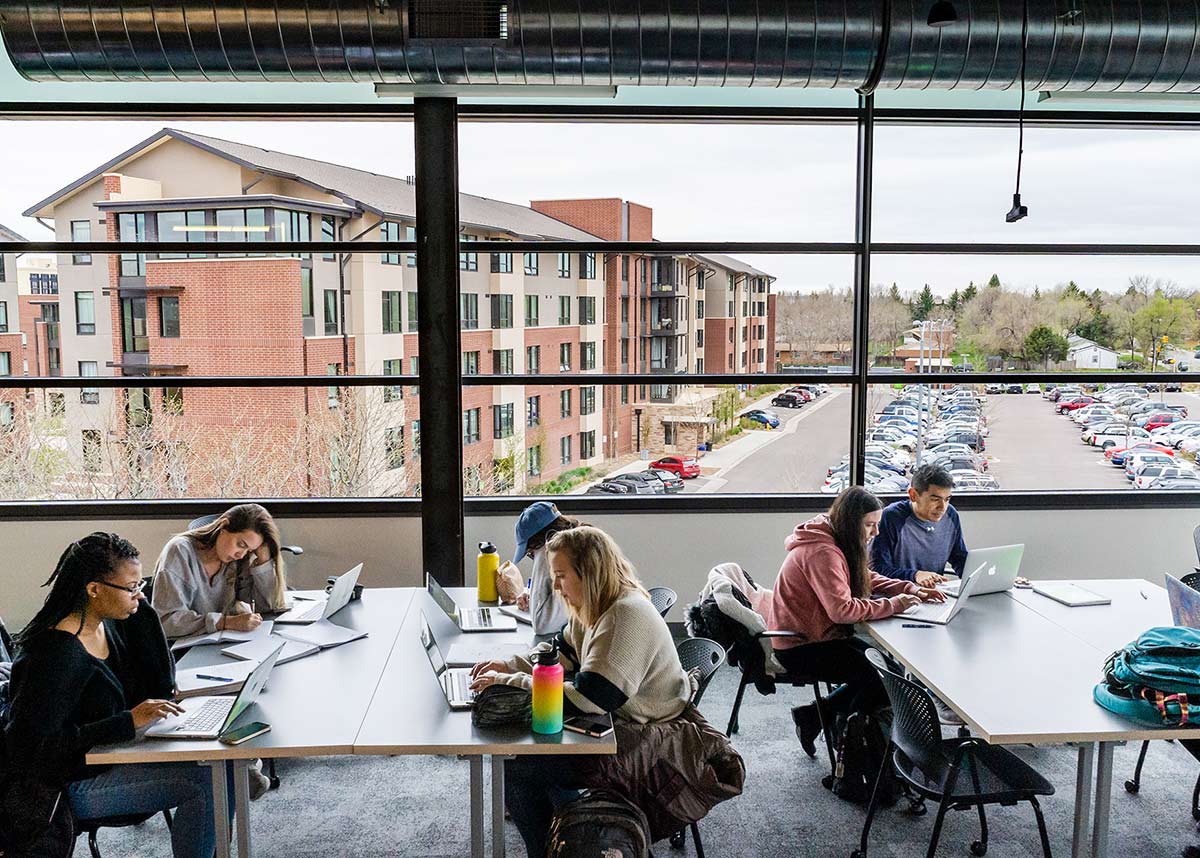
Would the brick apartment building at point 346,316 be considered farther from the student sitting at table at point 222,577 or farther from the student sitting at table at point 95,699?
the student sitting at table at point 95,699

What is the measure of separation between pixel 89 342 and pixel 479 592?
9.78 ft

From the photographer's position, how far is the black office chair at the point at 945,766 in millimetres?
2865

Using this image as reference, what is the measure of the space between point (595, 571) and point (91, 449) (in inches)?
152

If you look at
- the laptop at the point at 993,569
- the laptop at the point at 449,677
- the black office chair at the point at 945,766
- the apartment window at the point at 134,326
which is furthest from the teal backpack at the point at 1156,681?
the apartment window at the point at 134,326

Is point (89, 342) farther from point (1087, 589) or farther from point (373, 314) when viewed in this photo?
point (1087, 589)

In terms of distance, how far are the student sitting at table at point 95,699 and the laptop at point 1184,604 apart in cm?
336

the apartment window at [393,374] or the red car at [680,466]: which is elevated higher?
the apartment window at [393,374]

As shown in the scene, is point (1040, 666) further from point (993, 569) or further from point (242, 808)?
point (242, 808)

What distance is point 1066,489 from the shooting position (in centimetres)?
570

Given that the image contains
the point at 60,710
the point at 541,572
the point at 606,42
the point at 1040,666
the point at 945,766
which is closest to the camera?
the point at 60,710

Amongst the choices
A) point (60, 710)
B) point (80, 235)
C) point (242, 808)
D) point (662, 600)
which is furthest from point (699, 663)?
point (80, 235)

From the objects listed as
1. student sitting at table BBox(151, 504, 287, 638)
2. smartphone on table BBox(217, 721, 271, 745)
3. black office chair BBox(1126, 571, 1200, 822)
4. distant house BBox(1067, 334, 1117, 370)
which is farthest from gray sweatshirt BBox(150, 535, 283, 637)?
distant house BBox(1067, 334, 1117, 370)

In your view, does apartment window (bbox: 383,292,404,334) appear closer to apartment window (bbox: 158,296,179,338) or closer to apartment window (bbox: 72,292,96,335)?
apartment window (bbox: 158,296,179,338)

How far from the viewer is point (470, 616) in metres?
3.71
